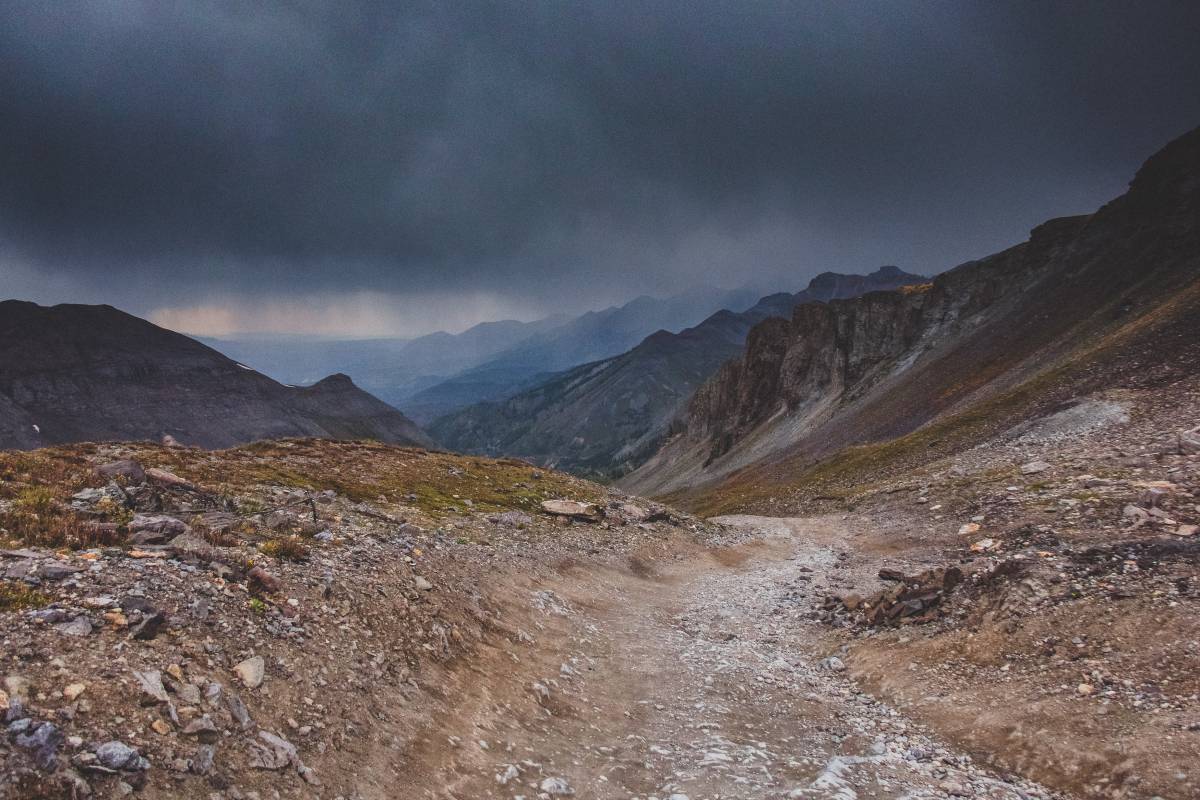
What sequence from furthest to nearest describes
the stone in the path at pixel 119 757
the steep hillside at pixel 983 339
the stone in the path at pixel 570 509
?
1. the steep hillside at pixel 983 339
2. the stone in the path at pixel 570 509
3. the stone in the path at pixel 119 757

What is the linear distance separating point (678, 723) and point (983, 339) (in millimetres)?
110350

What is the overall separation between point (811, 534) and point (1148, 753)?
118 ft

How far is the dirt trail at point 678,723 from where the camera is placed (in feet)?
34.7

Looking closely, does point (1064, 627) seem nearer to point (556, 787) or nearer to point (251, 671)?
point (556, 787)

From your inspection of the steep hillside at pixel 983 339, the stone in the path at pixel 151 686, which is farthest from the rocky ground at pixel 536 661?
the steep hillside at pixel 983 339

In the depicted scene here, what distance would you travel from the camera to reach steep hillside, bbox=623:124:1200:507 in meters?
59.6

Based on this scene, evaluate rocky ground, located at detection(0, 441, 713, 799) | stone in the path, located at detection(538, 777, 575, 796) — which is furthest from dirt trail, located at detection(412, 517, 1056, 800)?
rocky ground, located at detection(0, 441, 713, 799)

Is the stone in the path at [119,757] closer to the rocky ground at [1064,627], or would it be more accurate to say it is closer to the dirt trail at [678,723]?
the dirt trail at [678,723]

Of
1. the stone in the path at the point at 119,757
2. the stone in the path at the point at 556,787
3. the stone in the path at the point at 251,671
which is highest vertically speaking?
the stone in the path at the point at 119,757

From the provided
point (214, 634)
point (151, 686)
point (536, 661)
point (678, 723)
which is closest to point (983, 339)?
point (678, 723)

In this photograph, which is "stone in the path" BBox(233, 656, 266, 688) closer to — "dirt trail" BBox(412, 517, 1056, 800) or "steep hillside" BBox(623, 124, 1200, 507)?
"dirt trail" BBox(412, 517, 1056, 800)

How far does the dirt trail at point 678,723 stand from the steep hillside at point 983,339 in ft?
153

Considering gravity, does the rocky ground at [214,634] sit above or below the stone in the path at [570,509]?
above

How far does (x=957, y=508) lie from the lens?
1394 inches
